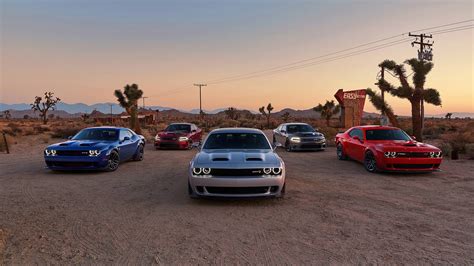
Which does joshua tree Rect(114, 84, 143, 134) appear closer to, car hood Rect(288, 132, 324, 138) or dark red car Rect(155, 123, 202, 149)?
dark red car Rect(155, 123, 202, 149)

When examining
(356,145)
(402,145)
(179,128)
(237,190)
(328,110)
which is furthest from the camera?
(328,110)

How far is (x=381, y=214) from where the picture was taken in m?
6.60

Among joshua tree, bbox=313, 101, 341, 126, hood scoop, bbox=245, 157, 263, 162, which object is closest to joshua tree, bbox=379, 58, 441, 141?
hood scoop, bbox=245, 157, 263, 162

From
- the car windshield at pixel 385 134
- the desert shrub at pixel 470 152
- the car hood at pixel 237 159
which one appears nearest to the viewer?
the car hood at pixel 237 159

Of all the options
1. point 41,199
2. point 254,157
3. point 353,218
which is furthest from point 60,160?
point 353,218

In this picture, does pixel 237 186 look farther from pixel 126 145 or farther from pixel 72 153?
pixel 126 145

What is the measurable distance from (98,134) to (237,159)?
705cm

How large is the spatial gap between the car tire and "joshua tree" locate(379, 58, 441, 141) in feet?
44.7

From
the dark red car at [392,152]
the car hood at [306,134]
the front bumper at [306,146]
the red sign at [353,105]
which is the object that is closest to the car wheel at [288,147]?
the front bumper at [306,146]

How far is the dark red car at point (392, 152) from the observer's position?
10.7m

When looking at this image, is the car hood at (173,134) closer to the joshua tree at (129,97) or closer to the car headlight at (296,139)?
the car headlight at (296,139)

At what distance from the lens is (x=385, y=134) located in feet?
41.1

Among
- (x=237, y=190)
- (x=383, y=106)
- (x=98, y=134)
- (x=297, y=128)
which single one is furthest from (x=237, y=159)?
(x=383, y=106)

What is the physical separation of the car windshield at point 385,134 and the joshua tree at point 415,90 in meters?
6.31
